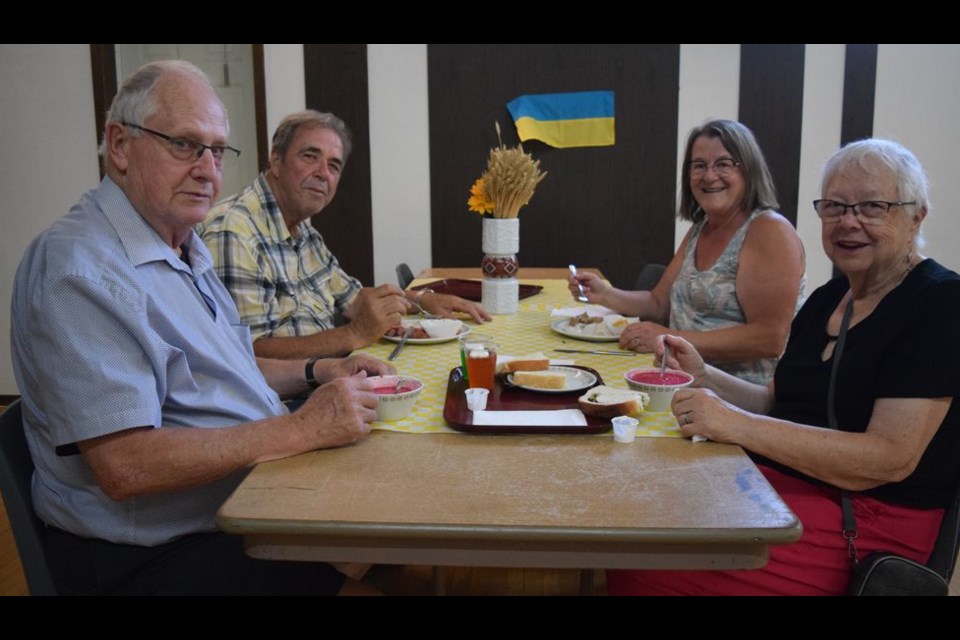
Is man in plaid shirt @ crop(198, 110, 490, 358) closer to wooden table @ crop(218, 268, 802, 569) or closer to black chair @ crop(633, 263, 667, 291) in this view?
wooden table @ crop(218, 268, 802, 569)

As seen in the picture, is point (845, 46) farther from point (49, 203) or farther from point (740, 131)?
point (49, 203)

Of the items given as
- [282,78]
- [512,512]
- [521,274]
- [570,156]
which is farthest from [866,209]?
[282,78]

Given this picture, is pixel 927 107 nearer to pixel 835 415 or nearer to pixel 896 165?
pixel 896 165

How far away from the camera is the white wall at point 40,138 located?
172 inches

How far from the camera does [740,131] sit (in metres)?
2.35

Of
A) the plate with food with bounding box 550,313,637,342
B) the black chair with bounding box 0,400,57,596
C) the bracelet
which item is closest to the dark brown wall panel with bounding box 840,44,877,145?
the plate with food with bounding box 550,313,637,342

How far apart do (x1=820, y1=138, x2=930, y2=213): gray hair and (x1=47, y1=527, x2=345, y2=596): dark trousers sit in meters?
1.50

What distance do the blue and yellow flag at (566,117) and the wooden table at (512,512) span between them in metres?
3.58

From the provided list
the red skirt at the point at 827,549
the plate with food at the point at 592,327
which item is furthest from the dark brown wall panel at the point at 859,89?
the red skirt at the point at 827,549

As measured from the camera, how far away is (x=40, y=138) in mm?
4445

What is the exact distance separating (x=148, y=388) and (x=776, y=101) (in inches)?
166

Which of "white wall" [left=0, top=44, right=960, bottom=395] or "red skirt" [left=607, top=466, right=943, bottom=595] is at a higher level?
"white wall" [left=0, top=44, right=960, bottom=395]

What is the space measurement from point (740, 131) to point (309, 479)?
6.02 feet

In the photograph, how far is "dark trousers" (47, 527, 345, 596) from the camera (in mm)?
1299
